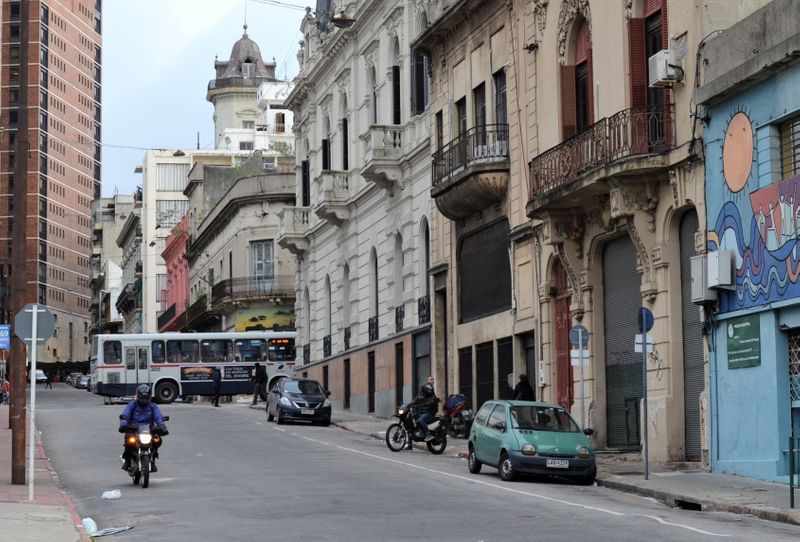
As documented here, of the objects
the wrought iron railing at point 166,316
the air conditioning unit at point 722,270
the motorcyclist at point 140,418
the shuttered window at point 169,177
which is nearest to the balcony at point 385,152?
the air conditioning unit at point 722,270

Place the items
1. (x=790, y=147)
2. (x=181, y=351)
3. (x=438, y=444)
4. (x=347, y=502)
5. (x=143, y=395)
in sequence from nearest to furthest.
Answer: (x=347, y=502)
(x=143, y=395)
(x=790, y=147)
(x=438, y=444)
(x=181, y=351)

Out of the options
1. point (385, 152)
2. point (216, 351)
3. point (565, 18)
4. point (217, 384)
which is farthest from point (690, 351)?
point (216, 351)

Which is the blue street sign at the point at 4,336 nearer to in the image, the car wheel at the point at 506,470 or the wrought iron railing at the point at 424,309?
the wrought iron railing at the point at 424,309

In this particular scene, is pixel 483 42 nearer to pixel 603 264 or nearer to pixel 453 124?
pixel 453 124

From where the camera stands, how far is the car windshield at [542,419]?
25.4 metres

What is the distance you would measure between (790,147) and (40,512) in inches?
506

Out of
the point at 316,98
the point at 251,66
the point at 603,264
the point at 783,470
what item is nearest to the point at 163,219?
the point at 251,66

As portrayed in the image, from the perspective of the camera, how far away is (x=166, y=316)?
10706cm

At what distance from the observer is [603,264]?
1262 inches

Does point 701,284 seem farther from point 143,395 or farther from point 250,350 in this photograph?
point 250,350

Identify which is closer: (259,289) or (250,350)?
(250,350)

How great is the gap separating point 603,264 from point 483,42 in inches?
374

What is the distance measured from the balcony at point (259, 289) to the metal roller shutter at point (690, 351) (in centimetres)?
4977

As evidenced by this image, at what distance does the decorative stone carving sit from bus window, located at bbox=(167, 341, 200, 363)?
3528 centimetres
